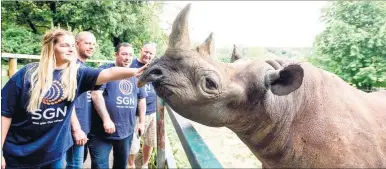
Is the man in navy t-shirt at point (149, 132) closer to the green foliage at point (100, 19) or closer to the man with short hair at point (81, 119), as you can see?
the man with short hair at point (81, 119)

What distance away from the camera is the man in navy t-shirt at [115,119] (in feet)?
11.5

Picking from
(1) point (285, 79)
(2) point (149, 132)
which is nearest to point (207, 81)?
(1) point (285, 79)

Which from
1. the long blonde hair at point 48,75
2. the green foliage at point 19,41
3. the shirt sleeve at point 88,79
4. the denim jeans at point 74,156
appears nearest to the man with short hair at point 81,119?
the denim jeans at point 74,156

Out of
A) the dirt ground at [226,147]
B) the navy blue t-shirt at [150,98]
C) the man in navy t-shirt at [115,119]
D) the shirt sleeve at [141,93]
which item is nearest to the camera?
the man in navy t-shirt at [115,119]

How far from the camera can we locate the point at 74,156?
10.9 ft

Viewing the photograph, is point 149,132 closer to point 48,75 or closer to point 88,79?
point 88,79

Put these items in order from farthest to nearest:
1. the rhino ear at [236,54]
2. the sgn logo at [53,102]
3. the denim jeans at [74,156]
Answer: the denim jeans at [74,156], the sgn logo at [53,102], the rhino ear at [236,54]

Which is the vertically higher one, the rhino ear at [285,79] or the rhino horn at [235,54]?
the rhino horn at [235,54]

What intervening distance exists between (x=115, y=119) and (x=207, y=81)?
2233 millimetres

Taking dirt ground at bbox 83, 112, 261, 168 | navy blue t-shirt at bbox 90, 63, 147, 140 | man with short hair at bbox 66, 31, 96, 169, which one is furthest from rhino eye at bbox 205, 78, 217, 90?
dirt ground at bbox 83, 112, 261, 168

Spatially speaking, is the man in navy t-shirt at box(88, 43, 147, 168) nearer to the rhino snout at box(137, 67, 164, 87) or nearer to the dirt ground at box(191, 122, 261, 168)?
the rhino snout at box(137, 67, 164, 87)

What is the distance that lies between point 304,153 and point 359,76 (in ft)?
3.08

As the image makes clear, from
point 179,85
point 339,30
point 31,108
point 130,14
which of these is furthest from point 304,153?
point 130,14

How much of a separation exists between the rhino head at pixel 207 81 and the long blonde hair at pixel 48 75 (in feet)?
3.42
